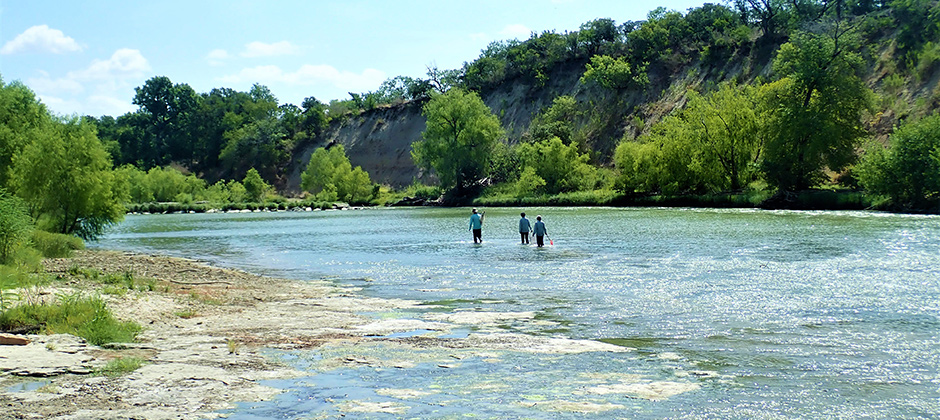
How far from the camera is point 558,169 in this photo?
96375 mm

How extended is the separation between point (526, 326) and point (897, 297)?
973 centimetres

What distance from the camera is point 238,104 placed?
631 feet

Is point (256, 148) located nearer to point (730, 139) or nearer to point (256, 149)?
point (256, 149)

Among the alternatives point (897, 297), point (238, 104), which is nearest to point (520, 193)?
point (897, 297)

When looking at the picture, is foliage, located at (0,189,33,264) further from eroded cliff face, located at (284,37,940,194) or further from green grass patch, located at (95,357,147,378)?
eroded cliff face, located at (284,37,940,194)

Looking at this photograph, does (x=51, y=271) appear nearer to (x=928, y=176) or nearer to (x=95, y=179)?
(x=95, y=179)

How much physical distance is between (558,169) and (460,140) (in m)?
17.5

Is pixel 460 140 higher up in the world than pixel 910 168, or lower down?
higher up

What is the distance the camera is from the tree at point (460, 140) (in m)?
108

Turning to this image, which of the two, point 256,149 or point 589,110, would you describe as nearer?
point 589,110

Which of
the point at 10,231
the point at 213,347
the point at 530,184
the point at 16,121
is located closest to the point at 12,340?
the point at 213,347

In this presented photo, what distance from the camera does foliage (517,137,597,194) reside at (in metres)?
95.2

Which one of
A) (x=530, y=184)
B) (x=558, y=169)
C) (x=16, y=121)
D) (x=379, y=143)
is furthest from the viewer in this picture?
(x=379, y=143)

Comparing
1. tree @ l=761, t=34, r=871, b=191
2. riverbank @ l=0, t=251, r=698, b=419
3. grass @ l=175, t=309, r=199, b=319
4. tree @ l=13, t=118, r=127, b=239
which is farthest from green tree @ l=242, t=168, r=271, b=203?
grass @ l=175, t=309, r=199, b=319
